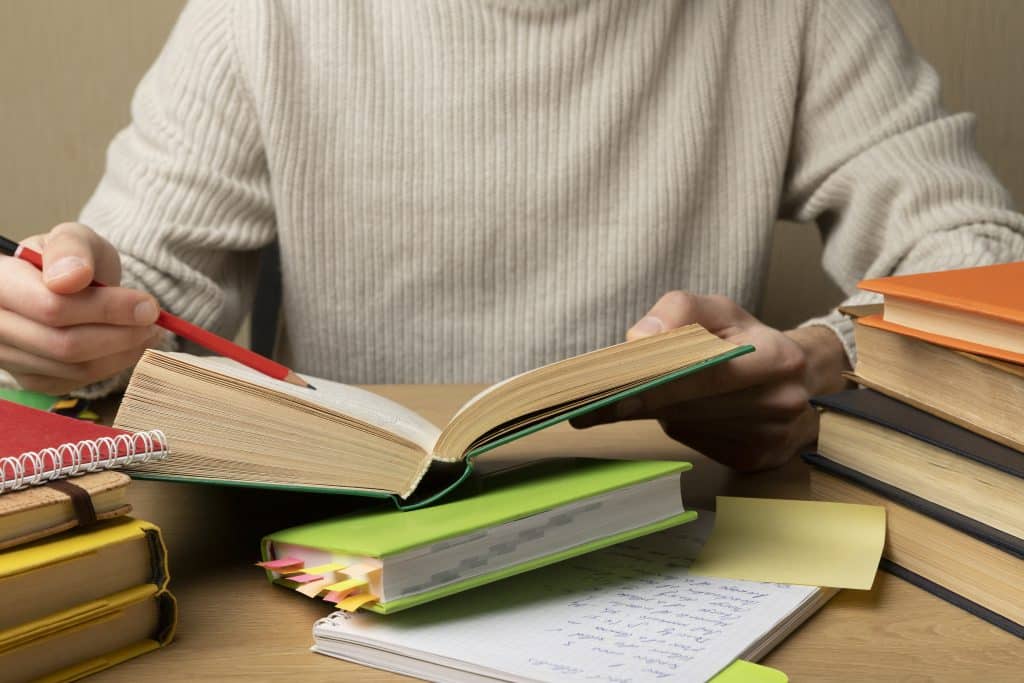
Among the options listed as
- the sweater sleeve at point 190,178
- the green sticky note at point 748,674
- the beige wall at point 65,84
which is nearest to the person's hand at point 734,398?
the green sticky note at point 748,674

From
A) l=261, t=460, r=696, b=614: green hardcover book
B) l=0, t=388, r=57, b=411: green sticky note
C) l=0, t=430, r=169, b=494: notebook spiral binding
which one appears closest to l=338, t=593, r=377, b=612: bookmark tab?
l=261, t=460, r=696, b=614: green hardcover book

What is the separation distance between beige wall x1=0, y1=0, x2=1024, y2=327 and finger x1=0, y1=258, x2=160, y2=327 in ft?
3.69

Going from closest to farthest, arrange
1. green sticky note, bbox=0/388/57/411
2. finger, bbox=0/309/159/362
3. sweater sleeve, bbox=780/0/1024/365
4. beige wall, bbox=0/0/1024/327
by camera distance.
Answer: finger, bbox=0/309/159/362 < green sticky note, bbox=0/388/57/411 < sweater sleeve, bbox=780/0/1024/365 < beige wall, bbox=0/0/1024/327

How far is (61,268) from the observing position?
0.70 meters

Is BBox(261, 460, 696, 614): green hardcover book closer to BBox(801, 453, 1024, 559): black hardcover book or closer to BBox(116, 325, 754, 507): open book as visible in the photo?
BBox(116, 325, 754, 507): open book

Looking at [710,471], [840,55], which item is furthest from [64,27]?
[710,471]

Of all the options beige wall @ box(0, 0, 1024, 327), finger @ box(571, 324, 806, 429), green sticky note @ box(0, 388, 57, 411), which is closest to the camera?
finger @ box(571, 324, 806, 429)

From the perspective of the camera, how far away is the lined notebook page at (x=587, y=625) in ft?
1.49

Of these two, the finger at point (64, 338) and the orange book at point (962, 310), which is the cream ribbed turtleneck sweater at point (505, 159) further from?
the orange book at point (962, 310)

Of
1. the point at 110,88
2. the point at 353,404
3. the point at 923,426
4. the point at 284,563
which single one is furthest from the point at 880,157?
the point at 110,88

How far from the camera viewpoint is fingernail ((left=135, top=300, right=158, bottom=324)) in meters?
0.74

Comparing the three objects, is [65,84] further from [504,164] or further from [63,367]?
[63,367]

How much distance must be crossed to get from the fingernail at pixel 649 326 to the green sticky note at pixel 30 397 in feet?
1.69

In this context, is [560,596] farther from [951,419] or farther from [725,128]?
[725,128]
